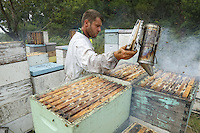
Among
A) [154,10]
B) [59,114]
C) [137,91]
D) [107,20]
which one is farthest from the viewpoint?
[107,20]

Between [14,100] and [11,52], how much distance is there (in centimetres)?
107

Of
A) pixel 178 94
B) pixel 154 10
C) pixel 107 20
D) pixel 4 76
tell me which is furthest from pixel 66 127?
pixel 107 20

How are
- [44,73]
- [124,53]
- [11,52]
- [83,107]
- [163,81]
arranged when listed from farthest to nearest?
1. [44,73]
2. [11,52]
3. [163,81]
4. [124,53]
5. [83,107]

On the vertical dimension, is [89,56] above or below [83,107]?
above

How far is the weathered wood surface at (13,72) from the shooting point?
270 centimetres

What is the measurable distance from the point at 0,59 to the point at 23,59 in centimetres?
43

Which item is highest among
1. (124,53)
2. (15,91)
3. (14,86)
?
(124,53)

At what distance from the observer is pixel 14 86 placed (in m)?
2.90

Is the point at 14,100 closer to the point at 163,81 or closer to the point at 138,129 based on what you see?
the point at 138,129

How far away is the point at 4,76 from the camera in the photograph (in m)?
2.71

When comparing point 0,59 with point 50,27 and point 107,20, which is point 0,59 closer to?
point 107,20

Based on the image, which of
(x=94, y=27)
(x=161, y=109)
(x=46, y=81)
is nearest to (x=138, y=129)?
(x=161, y=109)

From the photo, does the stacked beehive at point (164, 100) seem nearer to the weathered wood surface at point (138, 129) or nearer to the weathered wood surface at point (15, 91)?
the weathered wood surface at point (138, 129)

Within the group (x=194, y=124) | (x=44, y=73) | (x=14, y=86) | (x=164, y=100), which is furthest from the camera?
(x=194, y=124)
